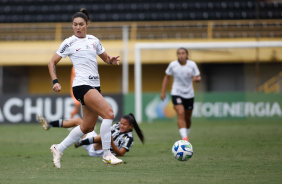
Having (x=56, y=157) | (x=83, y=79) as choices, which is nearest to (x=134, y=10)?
(x=83, y=79)

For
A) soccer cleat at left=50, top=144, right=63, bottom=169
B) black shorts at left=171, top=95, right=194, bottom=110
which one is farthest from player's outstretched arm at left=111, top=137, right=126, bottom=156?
black shorts at left=171, top=95, right=194, bottom=110

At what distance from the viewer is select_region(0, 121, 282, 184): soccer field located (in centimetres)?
591

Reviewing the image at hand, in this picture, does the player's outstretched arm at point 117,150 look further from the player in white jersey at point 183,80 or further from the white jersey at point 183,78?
the white jersey at point 183,78

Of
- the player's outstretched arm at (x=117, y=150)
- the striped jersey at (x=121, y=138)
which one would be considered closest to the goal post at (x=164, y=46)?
the striped jersey at (x=121, y=138)

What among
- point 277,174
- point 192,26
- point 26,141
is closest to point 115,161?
point 277,174

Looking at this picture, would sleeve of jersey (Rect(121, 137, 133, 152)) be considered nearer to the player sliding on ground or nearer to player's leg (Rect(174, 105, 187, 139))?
the player sliding on ground

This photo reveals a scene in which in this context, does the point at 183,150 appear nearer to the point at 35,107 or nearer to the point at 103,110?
the point at 103,110

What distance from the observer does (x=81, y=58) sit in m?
7.14

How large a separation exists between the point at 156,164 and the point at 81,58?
1825 mm

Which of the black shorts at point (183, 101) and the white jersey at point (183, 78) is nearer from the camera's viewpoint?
the black shorts at point (183, 101)

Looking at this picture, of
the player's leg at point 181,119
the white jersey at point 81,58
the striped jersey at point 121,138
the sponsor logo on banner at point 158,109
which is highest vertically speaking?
the white jersey at point 81,58

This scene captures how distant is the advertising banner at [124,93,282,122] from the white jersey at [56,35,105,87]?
1250cm

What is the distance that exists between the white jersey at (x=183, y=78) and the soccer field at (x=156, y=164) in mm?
1136

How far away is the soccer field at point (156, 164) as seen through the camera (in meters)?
5.91
